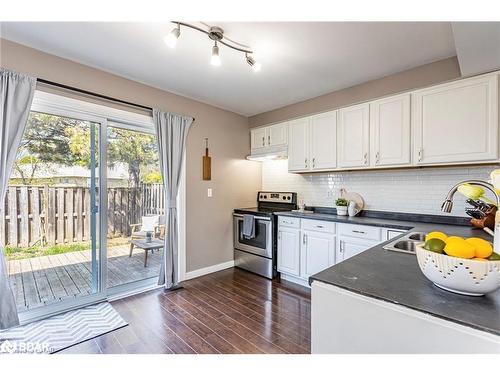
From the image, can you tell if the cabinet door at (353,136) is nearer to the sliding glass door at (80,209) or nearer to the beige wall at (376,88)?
the beige wall at (376,88)

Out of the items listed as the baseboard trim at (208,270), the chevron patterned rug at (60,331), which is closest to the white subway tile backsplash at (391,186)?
the baseboard trim at (208,270)

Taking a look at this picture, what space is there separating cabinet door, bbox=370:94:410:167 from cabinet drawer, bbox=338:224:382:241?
0.73 m

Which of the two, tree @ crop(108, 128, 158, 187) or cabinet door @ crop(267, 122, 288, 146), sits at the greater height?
cabinet door @ crop(267, 122, 288, 146)

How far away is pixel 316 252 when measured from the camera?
302 centimetres

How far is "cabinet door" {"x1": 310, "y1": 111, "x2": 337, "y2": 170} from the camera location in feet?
10.3

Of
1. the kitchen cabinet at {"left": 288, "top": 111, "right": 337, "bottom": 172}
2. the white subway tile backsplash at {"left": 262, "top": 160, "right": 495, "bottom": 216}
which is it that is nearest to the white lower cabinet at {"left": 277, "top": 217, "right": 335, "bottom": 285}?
the white subway tile backsplash at {"left": 262, "top": 160, "right": 495, "bottom": 216}

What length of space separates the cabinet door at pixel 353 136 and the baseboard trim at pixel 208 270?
2.22 m

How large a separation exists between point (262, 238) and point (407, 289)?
2.64 meters

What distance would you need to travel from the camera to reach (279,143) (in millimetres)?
3758

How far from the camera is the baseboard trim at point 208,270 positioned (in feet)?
11.2

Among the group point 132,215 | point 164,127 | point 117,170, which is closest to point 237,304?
point 132,215

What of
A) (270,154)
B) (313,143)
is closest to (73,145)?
(270,154)

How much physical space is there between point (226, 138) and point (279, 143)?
2.73 ft

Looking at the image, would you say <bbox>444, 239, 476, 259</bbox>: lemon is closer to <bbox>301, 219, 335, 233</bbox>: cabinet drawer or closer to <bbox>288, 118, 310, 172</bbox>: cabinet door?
<bbox>301, 219, 335, 233</bbox>: cabinet drawer
